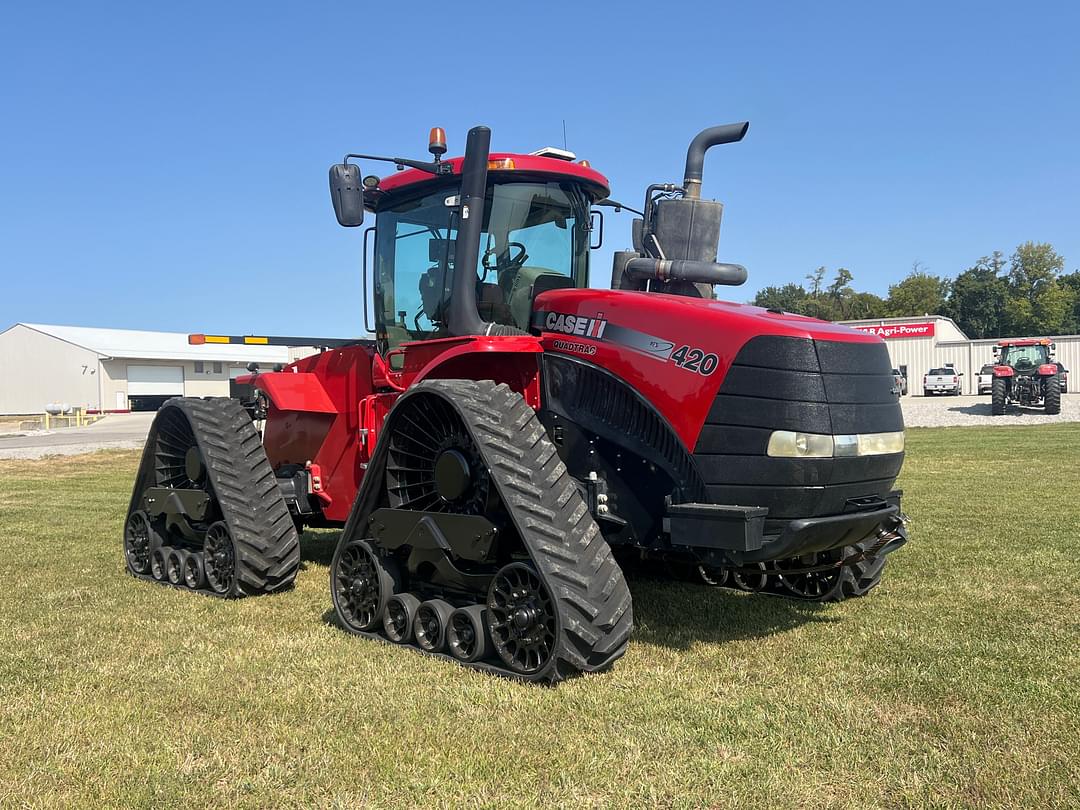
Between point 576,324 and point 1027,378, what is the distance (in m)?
30.3

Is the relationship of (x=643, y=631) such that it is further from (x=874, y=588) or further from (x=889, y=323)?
(x=889, y=323)

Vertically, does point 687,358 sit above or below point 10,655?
above

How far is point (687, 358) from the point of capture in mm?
4605

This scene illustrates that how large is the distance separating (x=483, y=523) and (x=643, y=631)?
138cm

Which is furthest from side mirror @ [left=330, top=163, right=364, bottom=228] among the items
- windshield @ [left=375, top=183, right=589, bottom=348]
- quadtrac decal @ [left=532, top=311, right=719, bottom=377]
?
quadtrac decal @ [left=532, top=311, right=719, bottom=377]

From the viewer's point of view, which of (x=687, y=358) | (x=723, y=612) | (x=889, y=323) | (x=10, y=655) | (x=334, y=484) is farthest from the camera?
(x=889, y=323)

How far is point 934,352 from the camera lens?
5231 centimetres

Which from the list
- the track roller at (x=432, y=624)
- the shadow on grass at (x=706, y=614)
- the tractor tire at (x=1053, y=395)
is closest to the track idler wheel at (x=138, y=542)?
the track roller at (x=432, y=624)

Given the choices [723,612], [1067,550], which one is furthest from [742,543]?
[1067,550]

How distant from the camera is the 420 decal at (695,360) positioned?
14.8 feet

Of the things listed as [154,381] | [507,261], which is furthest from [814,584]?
Answer: [154,381]

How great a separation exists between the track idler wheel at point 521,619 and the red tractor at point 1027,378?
2948cm

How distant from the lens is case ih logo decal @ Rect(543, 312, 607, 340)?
5.01 m

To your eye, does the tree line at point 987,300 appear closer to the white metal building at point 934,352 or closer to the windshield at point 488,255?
the white metal building at point 934,352
